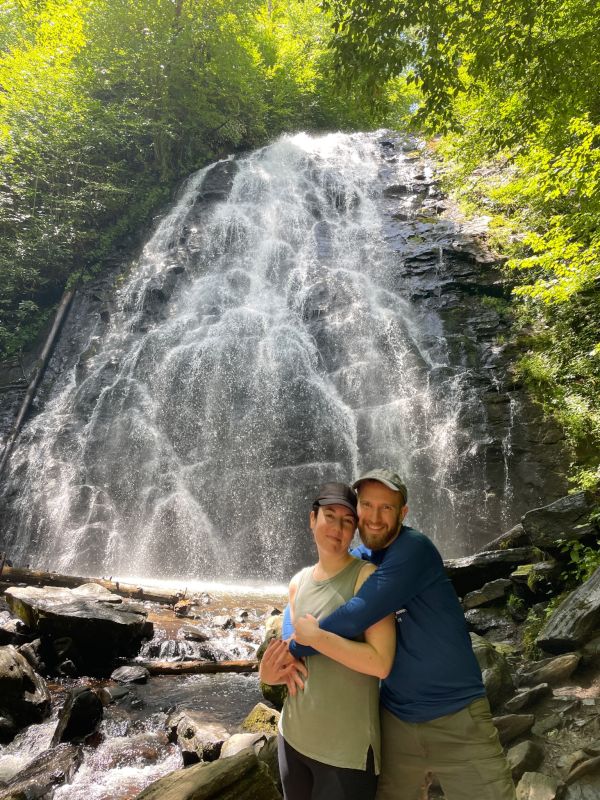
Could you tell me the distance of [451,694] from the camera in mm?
1967

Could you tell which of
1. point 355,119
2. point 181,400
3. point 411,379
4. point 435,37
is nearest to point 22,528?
point 181,400

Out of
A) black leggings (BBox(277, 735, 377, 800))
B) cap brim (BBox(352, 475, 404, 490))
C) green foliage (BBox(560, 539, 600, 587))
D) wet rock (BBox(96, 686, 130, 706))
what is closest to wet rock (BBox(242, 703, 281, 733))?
wet rock (BBox(96, 686, 130, 706))

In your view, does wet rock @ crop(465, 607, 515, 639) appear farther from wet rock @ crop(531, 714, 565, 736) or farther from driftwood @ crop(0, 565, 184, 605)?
driftwood @ crop(0, 565, 184, 605)

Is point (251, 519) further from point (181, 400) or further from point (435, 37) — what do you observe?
point (435, 37)

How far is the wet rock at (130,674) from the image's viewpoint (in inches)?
239

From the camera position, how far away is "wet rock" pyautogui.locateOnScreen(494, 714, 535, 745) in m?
3.50

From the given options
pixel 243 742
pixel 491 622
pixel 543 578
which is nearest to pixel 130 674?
pixel 243 742

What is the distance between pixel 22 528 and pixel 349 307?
37.5 ft

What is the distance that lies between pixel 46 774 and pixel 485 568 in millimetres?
5555

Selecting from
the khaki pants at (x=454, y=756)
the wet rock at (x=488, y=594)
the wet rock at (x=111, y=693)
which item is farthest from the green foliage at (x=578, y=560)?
the wet rock at (x=111, y=693)

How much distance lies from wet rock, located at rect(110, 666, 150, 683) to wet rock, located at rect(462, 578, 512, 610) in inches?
164

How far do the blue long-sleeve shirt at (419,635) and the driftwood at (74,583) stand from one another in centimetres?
788

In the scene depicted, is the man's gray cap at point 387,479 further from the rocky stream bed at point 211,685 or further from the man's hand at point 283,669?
the rocky stream bed at point 211,685

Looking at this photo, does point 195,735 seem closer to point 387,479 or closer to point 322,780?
point 322,780
